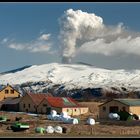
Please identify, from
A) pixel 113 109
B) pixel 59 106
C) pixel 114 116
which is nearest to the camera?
pixel 114 116

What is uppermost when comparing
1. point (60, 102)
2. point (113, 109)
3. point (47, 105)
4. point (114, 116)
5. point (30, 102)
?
point (30, 102)

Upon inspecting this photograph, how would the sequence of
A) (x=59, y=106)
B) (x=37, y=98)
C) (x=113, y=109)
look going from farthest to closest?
1. (x=37, y=98)
2. (x=59, y=106)
3. (x=113, y=109)

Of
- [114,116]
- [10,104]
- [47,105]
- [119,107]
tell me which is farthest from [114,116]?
[10,104]

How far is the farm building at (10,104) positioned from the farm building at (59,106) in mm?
7045

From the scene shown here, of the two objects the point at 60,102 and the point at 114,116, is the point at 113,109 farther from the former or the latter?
the point at 60,102

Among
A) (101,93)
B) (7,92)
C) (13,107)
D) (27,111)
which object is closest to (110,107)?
(27,111)

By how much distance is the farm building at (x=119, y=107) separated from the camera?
182ft

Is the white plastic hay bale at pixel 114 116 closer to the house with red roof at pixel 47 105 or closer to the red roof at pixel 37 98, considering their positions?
the house with red roof at pixel 47 105

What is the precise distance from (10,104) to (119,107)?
24.5 meters

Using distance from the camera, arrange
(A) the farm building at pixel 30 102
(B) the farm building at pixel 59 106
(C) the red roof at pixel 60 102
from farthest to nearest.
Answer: (A) the farm building at pixel 30 102 → (C) the red roof at pixel 60 102 → (B) the farm building at pixel 59 106

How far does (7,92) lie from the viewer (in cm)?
8250

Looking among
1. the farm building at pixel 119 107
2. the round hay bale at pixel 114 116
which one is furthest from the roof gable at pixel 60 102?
the round hay bale at pixel 114 116

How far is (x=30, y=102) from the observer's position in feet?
228

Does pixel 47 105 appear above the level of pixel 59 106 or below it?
above
